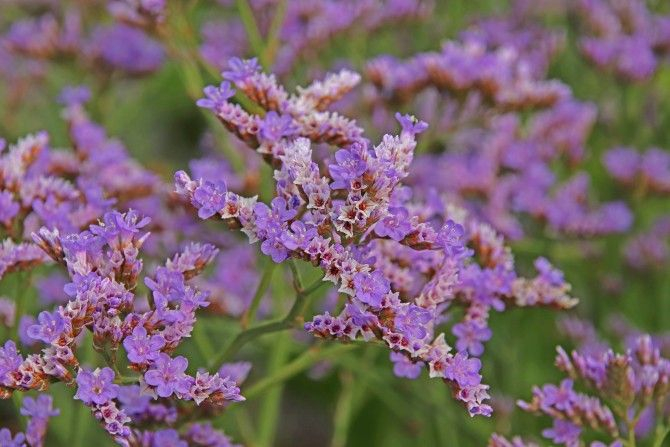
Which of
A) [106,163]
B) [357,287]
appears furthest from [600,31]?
[357,287]

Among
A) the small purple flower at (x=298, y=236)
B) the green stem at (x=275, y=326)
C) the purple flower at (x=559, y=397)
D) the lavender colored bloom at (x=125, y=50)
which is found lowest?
the purple flower at (x=559, y=397)

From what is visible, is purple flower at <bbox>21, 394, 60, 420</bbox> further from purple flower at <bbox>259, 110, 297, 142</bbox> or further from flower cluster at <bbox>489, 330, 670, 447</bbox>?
flower cluster at <bbox>489, 330, 670, 447</bbox>

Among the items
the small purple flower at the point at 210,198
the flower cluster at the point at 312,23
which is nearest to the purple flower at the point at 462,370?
the small purple flower at the point at 210,198

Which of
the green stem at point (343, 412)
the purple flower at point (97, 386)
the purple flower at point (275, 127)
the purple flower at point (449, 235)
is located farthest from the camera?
the green stem at point (343, 412)

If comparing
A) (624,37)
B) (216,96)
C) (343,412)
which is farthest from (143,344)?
(624,37)

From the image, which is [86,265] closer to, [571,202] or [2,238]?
[2,238]

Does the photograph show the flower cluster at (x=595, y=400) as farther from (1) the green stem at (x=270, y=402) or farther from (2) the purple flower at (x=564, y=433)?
(1) the green stem at (x=270, y=402)
